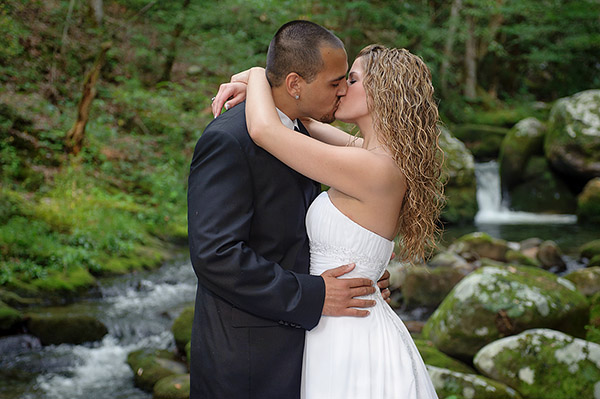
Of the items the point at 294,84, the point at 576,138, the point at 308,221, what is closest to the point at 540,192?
the point at 576,138

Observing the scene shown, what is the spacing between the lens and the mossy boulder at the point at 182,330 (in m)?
5.75

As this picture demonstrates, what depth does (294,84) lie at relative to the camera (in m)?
2.13

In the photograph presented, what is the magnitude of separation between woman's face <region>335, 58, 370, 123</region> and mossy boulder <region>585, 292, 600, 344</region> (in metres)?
3.32

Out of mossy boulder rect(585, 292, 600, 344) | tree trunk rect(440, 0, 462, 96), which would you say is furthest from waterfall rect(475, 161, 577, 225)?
mossy boulder rect(585, 292, 600, 344)

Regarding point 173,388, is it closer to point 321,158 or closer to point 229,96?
point 229,96

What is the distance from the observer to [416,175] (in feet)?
7.12

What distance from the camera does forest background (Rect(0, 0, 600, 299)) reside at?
8.00 meters

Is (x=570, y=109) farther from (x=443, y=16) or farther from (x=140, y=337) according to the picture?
(x=140, y=337)

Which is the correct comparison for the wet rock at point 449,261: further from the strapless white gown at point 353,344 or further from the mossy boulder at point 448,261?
the strapless white gown at point 353,344

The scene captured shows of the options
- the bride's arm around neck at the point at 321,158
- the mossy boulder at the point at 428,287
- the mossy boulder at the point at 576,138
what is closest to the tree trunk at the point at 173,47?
the mossy boulder at the point at 428,287

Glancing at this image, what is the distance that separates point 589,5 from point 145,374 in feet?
59.9

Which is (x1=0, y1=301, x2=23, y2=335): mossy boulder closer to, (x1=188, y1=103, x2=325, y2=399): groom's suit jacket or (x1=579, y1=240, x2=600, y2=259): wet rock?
(x1=188, y1=103, x2=325, y2=399): groom's suit jacket

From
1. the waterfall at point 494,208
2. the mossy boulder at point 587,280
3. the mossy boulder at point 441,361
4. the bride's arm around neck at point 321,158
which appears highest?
the bride's arm around neck at point 321,158

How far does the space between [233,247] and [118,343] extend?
4.82 meters
